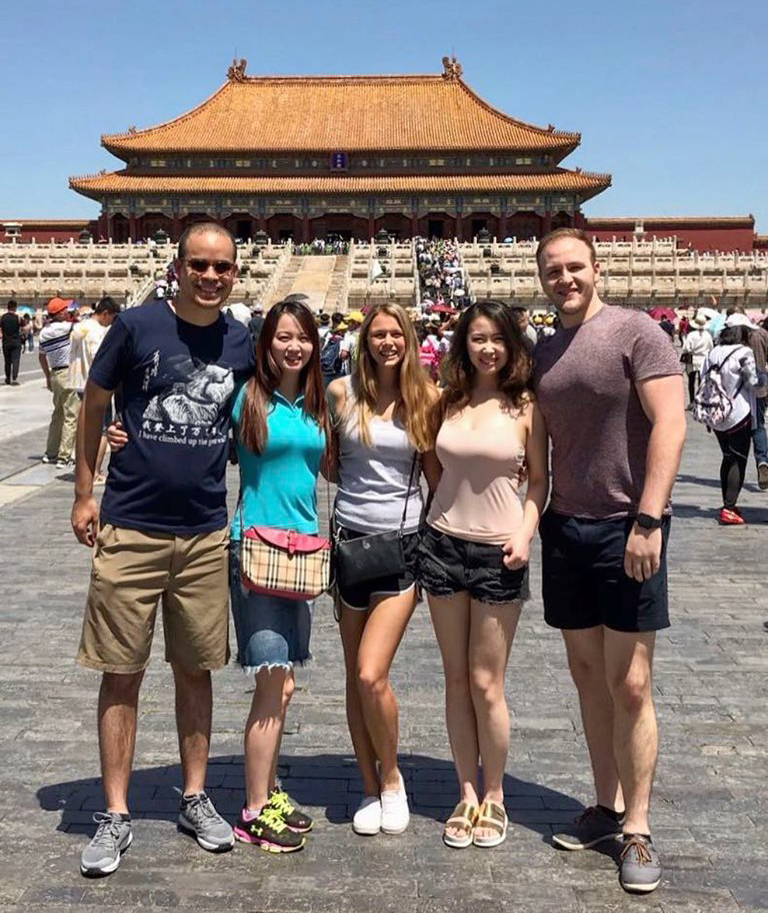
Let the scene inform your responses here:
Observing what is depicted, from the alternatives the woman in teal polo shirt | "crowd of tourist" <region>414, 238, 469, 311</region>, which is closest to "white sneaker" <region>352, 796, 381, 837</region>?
the woman in teal polo shirt

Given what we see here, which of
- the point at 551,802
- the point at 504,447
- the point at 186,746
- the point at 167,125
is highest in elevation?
the point at 167,125

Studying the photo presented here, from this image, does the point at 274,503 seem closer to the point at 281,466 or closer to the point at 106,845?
the point at 281,466

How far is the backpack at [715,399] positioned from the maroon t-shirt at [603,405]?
5.78 meters

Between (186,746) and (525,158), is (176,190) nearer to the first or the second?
(525,158)

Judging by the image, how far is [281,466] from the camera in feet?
11.8

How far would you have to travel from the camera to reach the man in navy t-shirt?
348 cm

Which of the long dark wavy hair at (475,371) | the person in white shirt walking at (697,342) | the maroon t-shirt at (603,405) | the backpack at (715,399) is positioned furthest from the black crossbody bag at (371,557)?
the person in white shirt walking at (697,342)

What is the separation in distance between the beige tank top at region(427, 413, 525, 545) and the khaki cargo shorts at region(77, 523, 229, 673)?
79 centimetres

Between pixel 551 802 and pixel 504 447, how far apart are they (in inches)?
52.5

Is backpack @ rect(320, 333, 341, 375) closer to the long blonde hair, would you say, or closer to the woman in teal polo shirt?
the long blonde hair

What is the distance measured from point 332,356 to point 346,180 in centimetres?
4421

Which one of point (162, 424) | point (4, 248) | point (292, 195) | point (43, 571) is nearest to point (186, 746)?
point (162, 424)

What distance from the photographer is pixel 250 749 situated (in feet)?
11.9

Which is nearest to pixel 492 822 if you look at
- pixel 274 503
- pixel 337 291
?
pixel 274 503
